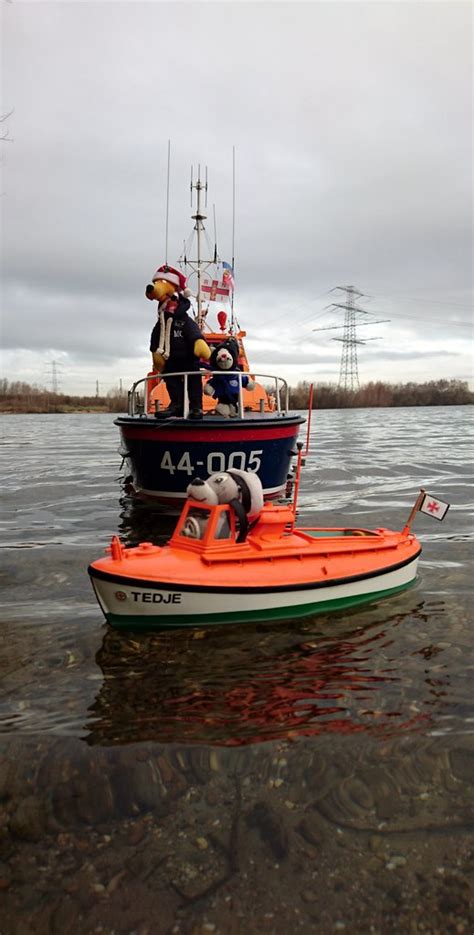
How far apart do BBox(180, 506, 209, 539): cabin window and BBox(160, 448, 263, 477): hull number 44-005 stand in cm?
339

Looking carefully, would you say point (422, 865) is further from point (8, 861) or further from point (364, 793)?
point (8, 861)

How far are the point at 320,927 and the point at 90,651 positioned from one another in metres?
2.86

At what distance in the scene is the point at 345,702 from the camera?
3.93 m

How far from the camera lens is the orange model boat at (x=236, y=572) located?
4.84m

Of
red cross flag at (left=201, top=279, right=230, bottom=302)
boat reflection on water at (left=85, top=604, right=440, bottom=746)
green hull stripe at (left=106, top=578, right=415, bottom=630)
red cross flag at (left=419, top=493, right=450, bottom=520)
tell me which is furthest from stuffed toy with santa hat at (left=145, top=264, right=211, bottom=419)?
red cross flag at (left=201, top=279, right=230, bottom=302)

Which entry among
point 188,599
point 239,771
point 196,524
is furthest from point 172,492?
point 239,771

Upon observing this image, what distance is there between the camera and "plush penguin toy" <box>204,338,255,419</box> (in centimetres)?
975

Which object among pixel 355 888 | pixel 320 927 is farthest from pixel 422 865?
pixel 320 927

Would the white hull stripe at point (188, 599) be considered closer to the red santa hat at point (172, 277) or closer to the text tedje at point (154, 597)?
the text tedje at point (154, 597)

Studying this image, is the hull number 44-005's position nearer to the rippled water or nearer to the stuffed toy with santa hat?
the stuffed toy with santa hat

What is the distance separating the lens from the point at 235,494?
213 inches

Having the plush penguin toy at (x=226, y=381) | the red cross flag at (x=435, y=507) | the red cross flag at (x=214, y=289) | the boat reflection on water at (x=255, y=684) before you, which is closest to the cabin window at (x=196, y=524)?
the boat reflection on water at (x=255, y=684)

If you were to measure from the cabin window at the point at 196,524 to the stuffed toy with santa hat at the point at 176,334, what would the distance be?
4.04 metres

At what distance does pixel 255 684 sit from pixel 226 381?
688 centimetres
